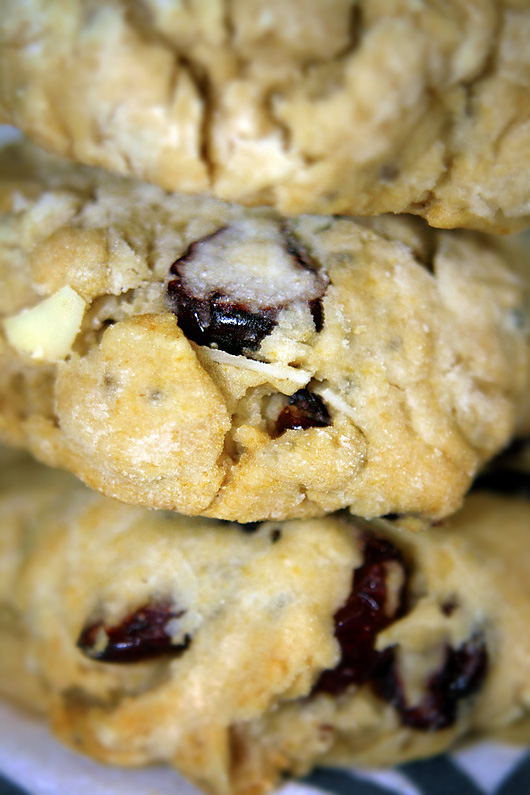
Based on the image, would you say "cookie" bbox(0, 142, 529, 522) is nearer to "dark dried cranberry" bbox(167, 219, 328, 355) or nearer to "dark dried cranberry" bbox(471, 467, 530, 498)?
"dark dried cranberry" bbox(167, 219, 328, 355)

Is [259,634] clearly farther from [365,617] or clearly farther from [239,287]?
[239,287]

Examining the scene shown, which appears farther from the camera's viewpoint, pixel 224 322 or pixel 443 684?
pixel 443 684

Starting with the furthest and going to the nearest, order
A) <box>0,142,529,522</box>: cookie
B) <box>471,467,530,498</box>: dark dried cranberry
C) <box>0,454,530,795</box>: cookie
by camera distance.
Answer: <box>471,467,530,498</box>: dark dried cranberry
<box>0,454,530,795</box>: cookie
<box>0,142,529,522</box>: cookie

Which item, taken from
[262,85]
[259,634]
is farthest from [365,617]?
[262,85]

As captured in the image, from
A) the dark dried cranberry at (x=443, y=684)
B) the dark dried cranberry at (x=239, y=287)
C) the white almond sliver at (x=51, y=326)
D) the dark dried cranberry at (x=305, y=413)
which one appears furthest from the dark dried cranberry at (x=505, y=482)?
the white almond sliver at (x=51, y=326)

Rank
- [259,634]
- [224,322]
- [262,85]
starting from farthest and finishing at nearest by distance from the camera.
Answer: [259,634] → [224,322] → [262,85]

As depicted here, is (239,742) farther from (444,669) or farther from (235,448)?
(235,448)

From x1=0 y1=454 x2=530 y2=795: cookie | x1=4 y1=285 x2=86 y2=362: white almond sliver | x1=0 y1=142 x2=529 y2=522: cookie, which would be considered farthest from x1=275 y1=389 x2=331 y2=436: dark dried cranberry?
x1=4 y1=285 x2=86 y2=362: white almond sliver
